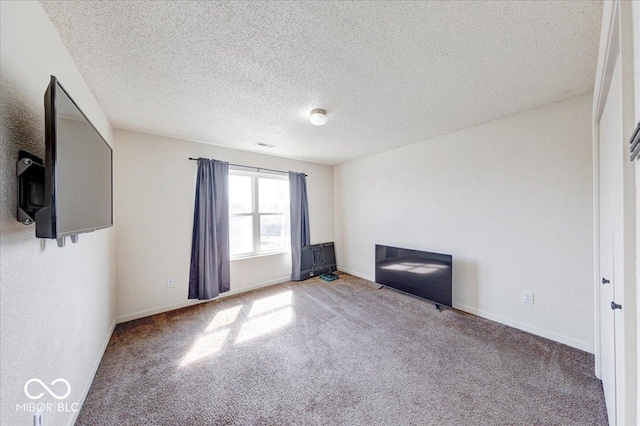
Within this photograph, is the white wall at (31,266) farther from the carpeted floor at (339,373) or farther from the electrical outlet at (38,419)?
the carpeted floor at (339,373)

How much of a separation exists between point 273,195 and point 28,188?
11.1 ft

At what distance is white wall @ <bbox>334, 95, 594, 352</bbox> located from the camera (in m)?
2.20

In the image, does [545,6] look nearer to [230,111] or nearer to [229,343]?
[230,111]

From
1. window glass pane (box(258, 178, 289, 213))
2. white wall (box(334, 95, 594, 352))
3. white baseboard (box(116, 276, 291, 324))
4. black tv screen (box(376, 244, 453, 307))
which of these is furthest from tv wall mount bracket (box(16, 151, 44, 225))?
white wall (box(334, 95, 594, 352))

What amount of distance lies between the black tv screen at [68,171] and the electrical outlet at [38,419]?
860 mm

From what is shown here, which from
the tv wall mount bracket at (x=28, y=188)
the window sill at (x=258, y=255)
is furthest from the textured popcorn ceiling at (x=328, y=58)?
the window sill at (x=258, y=255)

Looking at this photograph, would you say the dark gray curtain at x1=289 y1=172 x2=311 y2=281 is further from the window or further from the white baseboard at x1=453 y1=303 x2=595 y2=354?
the white baseboard at x1=453 y1=303 x2=595 y2=354

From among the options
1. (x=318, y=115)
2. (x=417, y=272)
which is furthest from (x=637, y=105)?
(x=417, y=272)

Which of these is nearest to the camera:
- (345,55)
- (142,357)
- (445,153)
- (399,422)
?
(399,422)

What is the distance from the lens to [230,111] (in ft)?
8.02

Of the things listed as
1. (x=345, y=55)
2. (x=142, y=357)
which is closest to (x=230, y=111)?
(x=345, y=55)

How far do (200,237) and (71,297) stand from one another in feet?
5.97

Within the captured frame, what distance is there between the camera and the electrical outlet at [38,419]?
1061 mm

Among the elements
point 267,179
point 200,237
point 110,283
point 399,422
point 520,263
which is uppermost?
point 267,179
